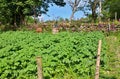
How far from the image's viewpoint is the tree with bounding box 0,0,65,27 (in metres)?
29.2

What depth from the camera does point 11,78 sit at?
8.33 m

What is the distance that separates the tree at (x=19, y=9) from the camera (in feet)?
95.7

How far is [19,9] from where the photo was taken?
30984 millimetres

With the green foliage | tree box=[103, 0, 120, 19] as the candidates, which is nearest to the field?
the green foliage

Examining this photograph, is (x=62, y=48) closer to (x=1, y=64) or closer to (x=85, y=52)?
(x=85, y=52)

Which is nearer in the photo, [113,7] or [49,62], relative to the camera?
[49,62]

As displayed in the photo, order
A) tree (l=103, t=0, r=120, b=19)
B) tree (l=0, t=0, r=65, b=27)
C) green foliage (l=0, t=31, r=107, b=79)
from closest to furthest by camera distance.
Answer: green foliage (l=0, t=31, r=107, b=79), tree (l=0, t=0, r=65, b=27), tree (l=103, t=0, r=120, b=19)

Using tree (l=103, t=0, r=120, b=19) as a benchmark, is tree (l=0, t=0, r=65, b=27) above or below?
above

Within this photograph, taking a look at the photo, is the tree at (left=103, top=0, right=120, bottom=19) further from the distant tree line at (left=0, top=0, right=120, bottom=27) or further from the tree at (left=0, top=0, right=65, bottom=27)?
the tree at (left=0, top=0, right=65, bottom=27)

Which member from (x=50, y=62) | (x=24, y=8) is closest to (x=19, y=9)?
(x=24, y=8)

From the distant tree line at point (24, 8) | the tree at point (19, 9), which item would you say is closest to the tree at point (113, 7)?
the distant tree line at point (24, 8)

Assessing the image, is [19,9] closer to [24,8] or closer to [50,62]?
[24,8]

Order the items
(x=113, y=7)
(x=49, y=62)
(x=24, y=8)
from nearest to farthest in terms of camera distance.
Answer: (x=49, y=62) < (x=24, y=8) < (x=113, y=7)

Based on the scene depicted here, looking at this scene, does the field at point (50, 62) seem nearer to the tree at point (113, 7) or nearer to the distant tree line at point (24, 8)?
the distant tree line at point (24, 8)
